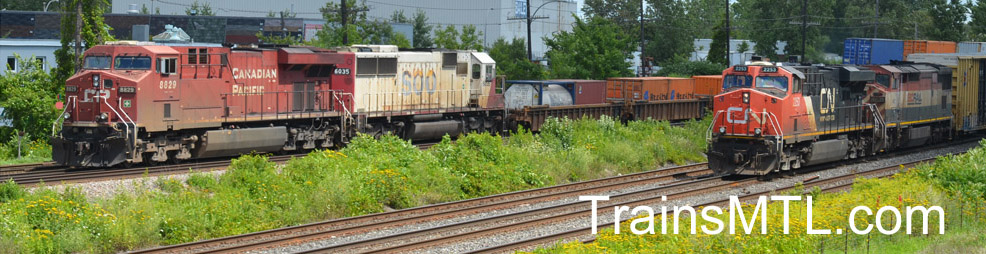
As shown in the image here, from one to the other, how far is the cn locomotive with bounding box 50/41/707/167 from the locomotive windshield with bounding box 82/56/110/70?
0.08ft

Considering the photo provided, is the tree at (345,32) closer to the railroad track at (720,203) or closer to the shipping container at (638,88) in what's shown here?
the shipping container at (638,88)

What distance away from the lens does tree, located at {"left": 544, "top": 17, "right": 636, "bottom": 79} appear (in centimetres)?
4847

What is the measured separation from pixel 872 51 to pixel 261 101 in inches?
985

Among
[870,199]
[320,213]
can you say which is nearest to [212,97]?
[320,213]

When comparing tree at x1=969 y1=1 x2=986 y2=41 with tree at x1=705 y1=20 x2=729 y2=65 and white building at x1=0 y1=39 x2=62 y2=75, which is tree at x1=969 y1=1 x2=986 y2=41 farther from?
white building at x1=0 y1=39 x2=62 y2=75

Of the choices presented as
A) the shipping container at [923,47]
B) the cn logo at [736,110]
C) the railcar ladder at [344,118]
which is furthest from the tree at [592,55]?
the cn logo at [736,110]

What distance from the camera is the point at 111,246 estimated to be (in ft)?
49.5

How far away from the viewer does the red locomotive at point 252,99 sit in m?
22.4

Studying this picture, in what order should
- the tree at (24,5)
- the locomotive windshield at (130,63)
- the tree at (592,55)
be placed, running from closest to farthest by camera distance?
the locomotive windshield at (130,63) < the tree at (592,55) < the tree at (24,5)

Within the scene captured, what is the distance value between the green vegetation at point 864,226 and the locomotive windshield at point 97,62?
13231 millimetres

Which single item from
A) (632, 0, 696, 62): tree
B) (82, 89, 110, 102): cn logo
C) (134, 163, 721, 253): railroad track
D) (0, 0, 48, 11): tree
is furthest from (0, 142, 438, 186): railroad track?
(0, 0, 48, 11): tree

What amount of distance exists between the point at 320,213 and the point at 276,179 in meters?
1.77

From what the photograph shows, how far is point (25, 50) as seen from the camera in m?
45.3

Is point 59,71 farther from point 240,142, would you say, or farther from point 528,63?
point 528,63
